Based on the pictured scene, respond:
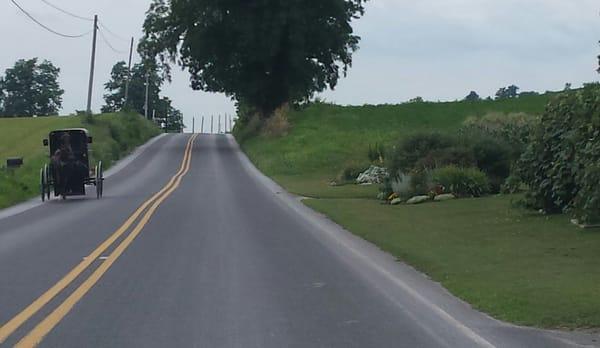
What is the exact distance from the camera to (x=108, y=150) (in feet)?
206

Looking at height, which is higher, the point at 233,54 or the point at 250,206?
the point at 233,54

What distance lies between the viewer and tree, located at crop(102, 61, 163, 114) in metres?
139

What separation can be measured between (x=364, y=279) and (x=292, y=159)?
41.5 meters

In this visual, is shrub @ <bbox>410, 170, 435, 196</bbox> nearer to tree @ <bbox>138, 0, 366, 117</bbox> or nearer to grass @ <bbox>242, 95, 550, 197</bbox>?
grass @ <bbox>242, 95, 550, 197</bbox>

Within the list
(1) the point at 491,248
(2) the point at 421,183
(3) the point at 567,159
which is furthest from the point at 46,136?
(1) the point at 491,248

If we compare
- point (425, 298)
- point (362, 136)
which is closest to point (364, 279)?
point (425, 298)

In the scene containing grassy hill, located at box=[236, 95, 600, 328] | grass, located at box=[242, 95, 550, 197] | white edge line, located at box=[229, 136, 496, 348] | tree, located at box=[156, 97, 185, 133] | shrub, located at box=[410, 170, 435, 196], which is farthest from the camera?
tree, located at box=[156, 97, 185, 133]

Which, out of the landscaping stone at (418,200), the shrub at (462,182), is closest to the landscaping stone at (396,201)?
the landscaping stone at (418,200)

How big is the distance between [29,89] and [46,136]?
67643 millimetres

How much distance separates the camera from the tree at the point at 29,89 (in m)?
135

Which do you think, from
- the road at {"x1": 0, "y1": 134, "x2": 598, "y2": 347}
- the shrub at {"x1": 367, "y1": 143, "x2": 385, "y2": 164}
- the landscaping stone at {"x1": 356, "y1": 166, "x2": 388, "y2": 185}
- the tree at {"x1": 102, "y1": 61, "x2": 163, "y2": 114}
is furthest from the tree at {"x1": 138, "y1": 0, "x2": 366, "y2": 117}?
the tree at {"x1": 102, "y1": 61, "x2": 163, "y2": 114}

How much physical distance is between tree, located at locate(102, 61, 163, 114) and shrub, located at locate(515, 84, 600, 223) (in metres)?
110

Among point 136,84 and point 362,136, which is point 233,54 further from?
point 136,84

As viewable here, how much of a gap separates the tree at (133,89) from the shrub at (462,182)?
102836 mm
